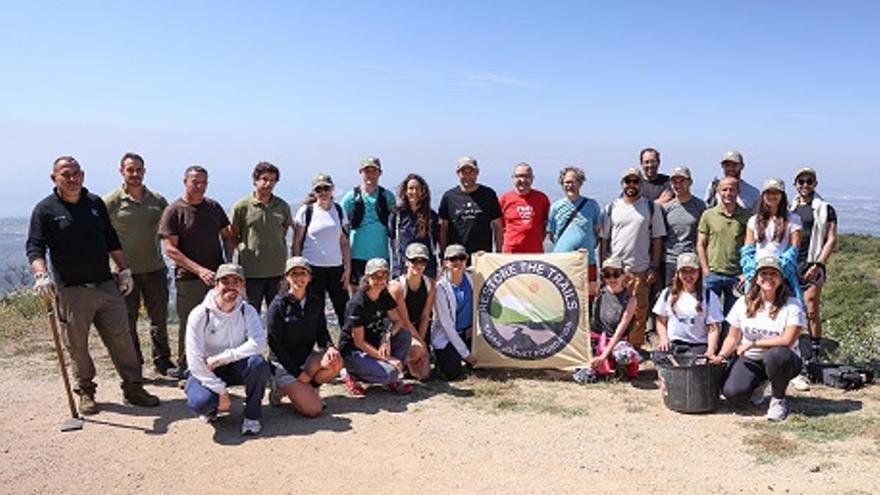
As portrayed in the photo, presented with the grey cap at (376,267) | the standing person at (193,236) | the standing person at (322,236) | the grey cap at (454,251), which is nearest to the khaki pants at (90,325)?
the standing person at (193,236)

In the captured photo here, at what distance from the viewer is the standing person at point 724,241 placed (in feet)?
26.2

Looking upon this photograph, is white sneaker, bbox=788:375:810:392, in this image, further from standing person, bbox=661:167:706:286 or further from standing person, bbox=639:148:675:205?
standing person, bbox=639:148:675:205

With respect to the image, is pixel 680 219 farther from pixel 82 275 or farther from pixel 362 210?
pixel 82 275

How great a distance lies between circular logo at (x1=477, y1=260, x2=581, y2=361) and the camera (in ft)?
27.7

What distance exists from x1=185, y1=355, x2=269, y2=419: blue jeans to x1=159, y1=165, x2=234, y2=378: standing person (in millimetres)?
1245

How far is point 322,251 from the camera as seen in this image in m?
8.32

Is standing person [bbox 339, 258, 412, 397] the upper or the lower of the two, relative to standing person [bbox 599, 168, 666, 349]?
lower

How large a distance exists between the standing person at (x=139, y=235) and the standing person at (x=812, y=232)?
24.1 feet

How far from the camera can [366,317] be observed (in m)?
7.66

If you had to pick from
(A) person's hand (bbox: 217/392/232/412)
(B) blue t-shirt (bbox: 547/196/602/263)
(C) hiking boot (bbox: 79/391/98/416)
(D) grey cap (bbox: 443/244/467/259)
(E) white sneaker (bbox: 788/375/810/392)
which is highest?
(B) blue t-shirt (bbox: 547/196/602/263)

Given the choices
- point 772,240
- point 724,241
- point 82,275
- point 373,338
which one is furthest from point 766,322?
point 82,275

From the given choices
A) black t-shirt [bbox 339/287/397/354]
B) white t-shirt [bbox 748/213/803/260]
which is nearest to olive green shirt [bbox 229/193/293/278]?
black t-shirt [bbox 339/287/397/354]

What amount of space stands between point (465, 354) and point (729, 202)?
139 inches

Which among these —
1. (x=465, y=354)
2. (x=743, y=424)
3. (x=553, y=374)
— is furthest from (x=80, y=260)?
(x=743, y=424)
